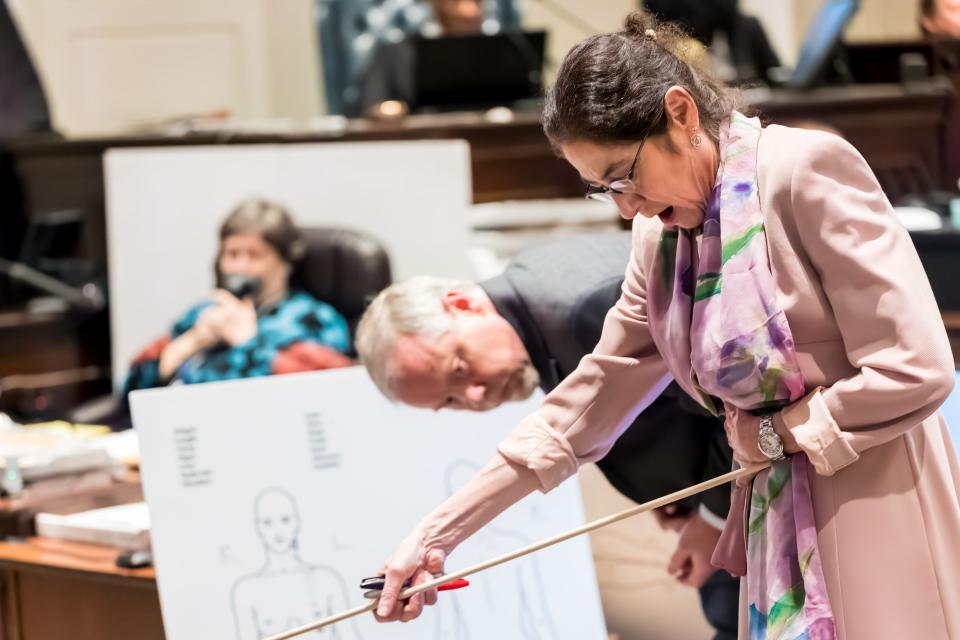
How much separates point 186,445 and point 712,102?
1.14m

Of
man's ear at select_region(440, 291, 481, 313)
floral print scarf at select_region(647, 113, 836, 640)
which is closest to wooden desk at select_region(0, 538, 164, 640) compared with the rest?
man's ear at select_region(440, 291, 481, 313)

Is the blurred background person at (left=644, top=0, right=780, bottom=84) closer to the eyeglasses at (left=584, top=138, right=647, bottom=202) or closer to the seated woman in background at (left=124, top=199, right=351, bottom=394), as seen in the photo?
the seated woman in background at (left=124, top=199, right=351, bottom=394)

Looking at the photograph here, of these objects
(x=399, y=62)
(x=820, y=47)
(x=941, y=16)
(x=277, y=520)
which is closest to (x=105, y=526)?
(x=277, y=520)

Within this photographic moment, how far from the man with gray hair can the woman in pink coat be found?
1.77ft

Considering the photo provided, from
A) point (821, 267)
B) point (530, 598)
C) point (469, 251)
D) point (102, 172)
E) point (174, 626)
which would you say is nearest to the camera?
point (821, 267)

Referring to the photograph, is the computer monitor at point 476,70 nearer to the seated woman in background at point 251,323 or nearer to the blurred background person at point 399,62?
the blurred background person at point 399,62

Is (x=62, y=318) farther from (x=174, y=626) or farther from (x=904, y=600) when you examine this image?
(x=904, y=600)

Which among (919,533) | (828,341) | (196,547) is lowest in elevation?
(196,547)

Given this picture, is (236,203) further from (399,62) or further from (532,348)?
(532,348)

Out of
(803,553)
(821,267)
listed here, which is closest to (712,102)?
(821,267)

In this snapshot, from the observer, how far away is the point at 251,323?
3732mm

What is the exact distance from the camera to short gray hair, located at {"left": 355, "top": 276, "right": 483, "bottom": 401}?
1.94 meters

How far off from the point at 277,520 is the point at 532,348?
0.52 metres

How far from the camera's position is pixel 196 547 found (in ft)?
6.87
